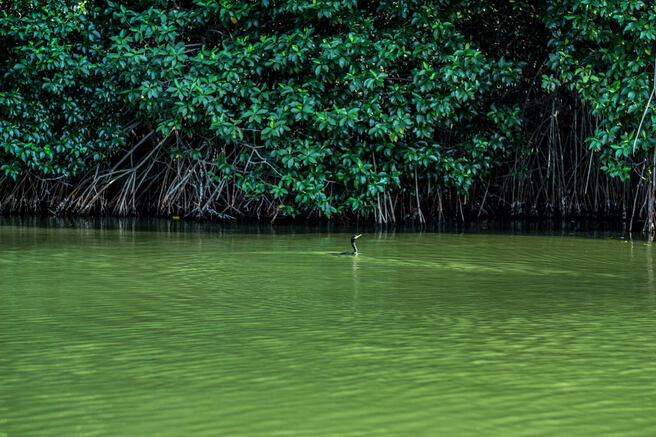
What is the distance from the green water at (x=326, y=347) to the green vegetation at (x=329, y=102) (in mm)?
2925

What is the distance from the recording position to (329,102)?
893 cm

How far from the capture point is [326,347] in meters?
3.13

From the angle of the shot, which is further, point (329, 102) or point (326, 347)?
point (329, 102)

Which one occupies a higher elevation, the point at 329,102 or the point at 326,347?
the point at 329,102

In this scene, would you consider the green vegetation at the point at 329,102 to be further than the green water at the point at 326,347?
Yes

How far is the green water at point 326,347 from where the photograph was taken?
2.33 meters

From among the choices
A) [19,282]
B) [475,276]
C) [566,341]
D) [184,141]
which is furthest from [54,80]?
[566,341]

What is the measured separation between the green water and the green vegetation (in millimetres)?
2925

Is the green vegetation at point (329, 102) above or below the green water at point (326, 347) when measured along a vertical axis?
above

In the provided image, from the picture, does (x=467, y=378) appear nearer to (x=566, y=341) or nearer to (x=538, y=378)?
(x=538, y=378)

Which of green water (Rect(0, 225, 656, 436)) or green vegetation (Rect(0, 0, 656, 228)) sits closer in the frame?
green water (Rect(0, 225, 656, 436))

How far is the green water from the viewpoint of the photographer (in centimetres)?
233

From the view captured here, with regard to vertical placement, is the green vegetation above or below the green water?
above

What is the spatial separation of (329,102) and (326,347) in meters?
5.99
